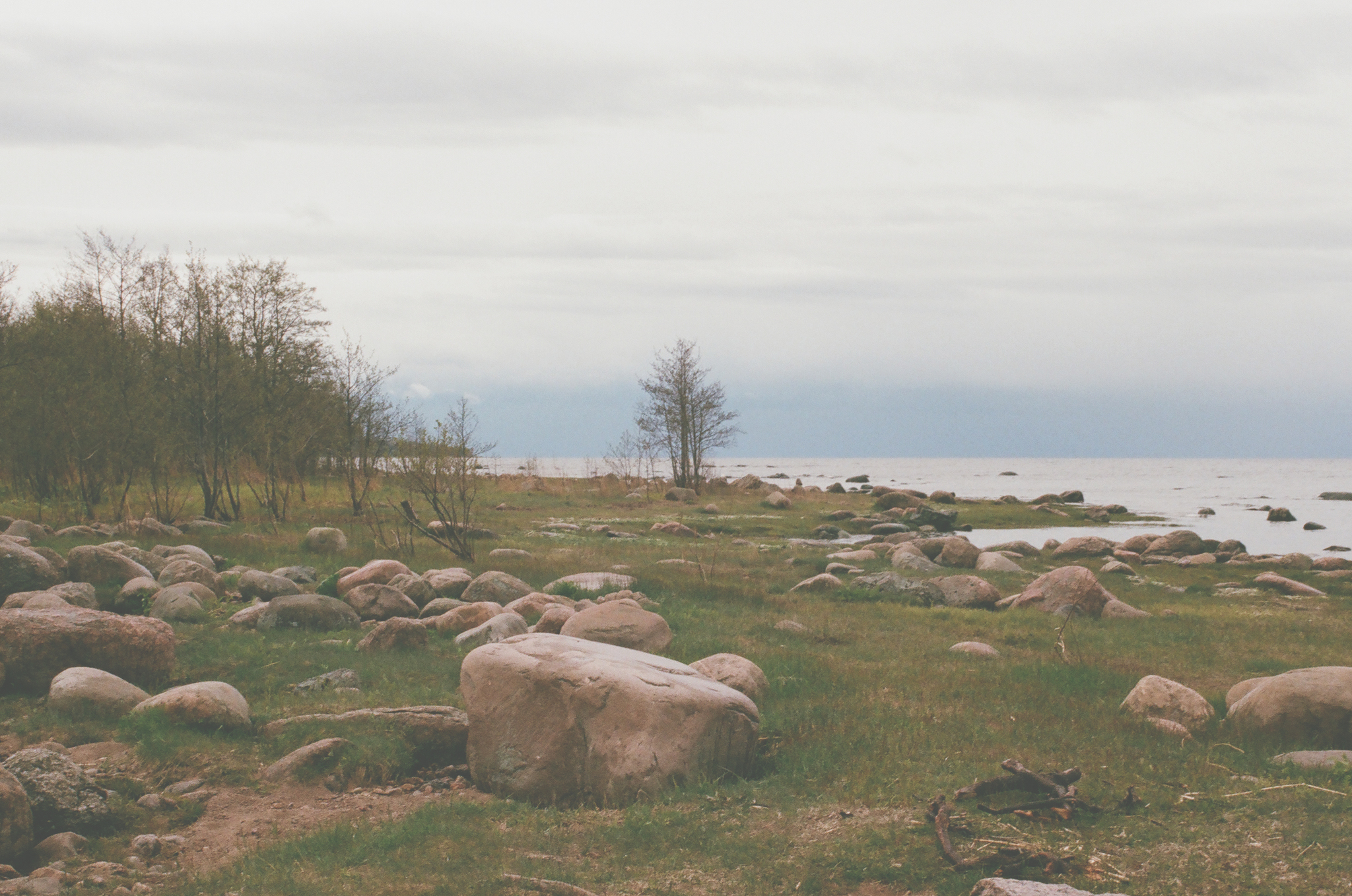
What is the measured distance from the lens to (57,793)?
7137 millimetres

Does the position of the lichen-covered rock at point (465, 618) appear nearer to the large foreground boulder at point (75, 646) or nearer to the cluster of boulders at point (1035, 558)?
the large foreground boulder at point (75, 646)

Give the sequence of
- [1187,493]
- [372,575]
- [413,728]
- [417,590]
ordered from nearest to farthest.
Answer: [413,728]
[417,590]
[372,575]
[1187,493]

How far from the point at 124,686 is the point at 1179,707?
10950 mm

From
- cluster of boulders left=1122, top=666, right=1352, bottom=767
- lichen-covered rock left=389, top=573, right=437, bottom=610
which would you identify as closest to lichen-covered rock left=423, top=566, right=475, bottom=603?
lichen-covered rock left=389, top=573, right=437, bottom=610

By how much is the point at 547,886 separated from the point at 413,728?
368 centimetres

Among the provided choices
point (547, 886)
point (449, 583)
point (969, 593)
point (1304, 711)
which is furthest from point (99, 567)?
point (1304, 711)

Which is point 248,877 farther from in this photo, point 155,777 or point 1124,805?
point 1124,805

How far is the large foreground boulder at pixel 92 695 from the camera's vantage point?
9.59 m

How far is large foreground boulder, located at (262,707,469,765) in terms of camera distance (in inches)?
357

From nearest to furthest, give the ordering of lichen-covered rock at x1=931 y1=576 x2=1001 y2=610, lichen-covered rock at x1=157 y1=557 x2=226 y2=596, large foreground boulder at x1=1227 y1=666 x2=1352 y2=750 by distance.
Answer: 1. large foreground boulder at x1=1227 y1=666 x2=1352 y2=750
2. lichen-covered rock at x1=157 y1=557 x2=226 y2=596
3. lichen-covered rock at x1=931 y1=576 x2=1001 y2=610

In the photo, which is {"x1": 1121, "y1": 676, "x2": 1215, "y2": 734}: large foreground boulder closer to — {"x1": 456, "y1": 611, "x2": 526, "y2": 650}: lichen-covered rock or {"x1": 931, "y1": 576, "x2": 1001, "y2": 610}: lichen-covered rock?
{"x1": 456, "y1": 611, "x2": 526, "y2": 650}: lichen-covered rock

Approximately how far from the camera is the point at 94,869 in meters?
6.50

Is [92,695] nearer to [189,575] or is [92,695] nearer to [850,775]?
[189,575]

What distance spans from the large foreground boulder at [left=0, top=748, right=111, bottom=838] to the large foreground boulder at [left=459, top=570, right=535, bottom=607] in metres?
8.29
